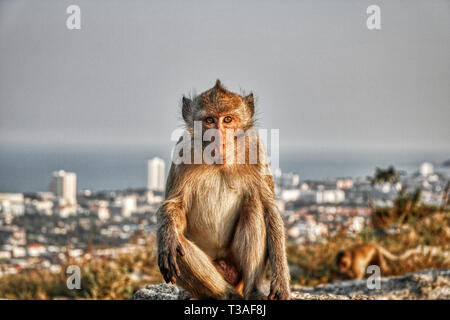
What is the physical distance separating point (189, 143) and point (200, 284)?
140 centimetres

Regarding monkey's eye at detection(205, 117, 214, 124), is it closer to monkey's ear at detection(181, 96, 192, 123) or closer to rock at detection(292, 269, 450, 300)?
monkey's ear at detection(181, 96, 192, 123)

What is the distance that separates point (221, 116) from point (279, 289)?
1.73m

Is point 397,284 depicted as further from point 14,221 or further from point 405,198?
point 14,221

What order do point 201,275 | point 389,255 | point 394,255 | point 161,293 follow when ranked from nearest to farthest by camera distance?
point 201,275 < point 161,293 < point 389,255 < point 394,255

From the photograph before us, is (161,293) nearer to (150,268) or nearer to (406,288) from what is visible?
(406,288)

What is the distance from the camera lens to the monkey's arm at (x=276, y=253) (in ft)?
16.2

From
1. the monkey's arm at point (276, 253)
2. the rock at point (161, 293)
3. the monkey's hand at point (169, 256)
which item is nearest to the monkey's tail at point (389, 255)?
the rock at point (161, 293)

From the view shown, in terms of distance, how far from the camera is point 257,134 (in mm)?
5426

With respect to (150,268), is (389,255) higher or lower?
higher

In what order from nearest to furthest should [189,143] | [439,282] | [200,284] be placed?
[200,284] < [189,143] < [439,282]

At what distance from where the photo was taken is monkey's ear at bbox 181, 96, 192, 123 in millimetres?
5398

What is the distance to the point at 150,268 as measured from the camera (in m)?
10.3

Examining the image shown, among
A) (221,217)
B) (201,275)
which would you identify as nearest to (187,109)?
(221,217)
